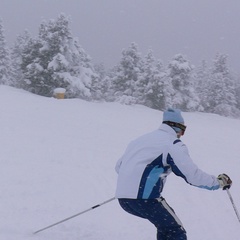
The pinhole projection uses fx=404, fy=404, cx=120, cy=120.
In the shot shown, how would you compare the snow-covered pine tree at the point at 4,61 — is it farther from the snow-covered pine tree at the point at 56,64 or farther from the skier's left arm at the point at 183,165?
the skier's left arm at the point at 183,165

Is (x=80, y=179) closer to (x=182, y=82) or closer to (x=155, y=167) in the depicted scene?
(x=155, y=167)

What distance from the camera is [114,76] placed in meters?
44.7

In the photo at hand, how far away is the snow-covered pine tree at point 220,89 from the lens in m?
47.7

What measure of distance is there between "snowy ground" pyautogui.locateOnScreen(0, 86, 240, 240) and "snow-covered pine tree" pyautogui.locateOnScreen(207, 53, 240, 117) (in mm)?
32493

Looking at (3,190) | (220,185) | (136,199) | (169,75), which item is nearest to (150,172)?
(136,199)

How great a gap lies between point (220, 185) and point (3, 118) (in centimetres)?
1057

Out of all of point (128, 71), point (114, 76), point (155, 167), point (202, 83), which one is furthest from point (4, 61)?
point (155, 167)

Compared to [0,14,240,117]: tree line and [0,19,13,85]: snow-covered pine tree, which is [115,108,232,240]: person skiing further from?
[0,19,13,85]: snow-covered pine tree

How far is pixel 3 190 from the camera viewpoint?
7.17 m

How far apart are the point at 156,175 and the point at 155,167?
3.2 inches

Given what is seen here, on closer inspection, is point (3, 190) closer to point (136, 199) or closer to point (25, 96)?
point (136, 199)

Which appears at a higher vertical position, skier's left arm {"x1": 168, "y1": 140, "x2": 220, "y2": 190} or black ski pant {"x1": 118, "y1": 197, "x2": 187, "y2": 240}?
skier's left arm {"x1": 168, "y1": 140, "x2": 220, "y2": 190}

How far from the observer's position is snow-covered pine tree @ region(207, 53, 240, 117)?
47.7 meters

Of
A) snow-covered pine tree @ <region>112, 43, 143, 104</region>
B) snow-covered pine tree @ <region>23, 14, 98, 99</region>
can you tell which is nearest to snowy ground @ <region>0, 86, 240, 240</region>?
snow-covered pine tree @ <region>23, 14, 98, 99</region>
